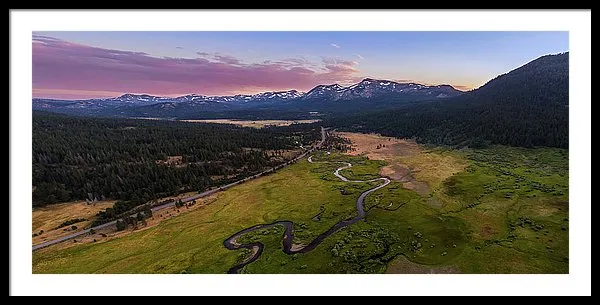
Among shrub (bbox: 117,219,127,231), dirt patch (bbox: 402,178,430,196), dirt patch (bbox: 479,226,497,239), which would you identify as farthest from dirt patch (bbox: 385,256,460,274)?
shrub (bbox: 117,219,127,231)

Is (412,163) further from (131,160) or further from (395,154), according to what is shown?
(131,160)

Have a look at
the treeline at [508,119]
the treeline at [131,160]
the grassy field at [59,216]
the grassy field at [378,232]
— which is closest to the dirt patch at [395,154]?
the grassy field at [378,232]

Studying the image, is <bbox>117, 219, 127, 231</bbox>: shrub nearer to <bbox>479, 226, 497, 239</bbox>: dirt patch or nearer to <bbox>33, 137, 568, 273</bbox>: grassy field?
<bbox>33, 137, 568, 273</bbox>: grassy field

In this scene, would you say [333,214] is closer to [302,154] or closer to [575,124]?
[575,124]

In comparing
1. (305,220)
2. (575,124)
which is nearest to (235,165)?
(305,220)

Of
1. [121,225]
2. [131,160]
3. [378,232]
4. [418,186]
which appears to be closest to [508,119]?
[418,186]

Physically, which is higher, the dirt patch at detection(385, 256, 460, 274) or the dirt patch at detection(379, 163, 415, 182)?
the dirt patch at detection(379, 163, 415, 182)
